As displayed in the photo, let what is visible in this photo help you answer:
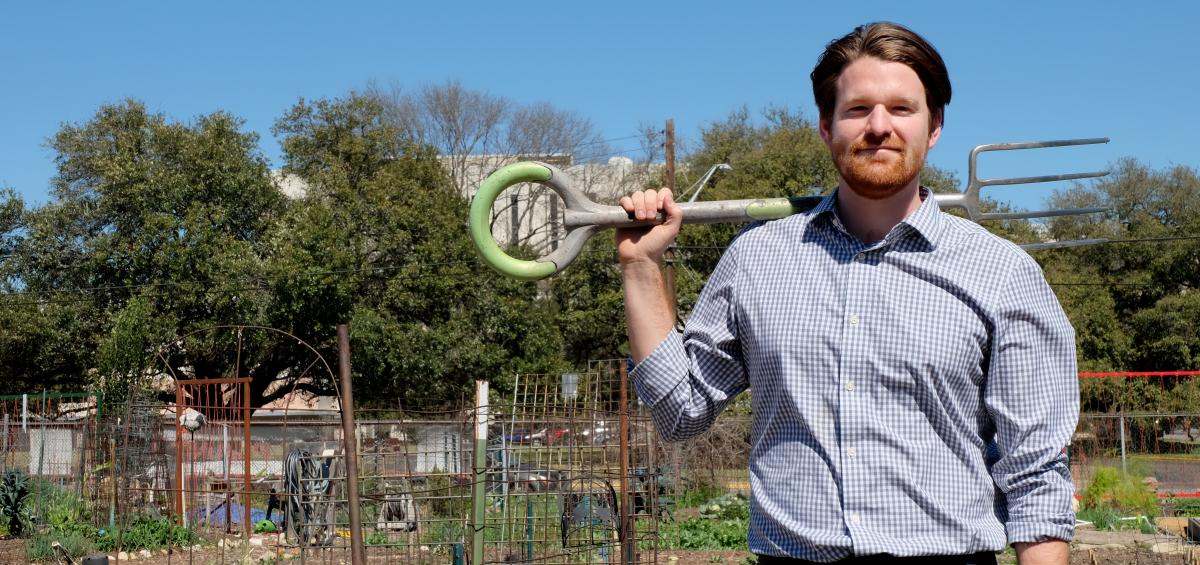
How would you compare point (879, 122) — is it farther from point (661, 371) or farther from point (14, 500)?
point (14, 500)

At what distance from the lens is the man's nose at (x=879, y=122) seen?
5.48ft

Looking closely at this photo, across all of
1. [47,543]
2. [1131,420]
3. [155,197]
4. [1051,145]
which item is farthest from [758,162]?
[1051,145]

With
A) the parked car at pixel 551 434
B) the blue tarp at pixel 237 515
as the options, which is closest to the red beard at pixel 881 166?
the parked car at pixel 551 434

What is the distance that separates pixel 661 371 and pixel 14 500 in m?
11.0

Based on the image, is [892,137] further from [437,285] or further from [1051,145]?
[437,285]

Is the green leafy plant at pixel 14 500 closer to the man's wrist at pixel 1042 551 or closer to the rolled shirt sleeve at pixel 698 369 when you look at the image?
the rolled shirt sleeve at pixel 698 369

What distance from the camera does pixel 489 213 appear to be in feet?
6.47

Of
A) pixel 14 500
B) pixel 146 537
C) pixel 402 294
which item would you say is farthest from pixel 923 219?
pixel 402 294

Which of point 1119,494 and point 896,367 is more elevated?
point 896,367

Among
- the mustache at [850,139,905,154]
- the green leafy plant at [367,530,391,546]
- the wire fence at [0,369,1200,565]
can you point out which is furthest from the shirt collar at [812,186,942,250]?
the green leafy plant at [367,530,391,546]

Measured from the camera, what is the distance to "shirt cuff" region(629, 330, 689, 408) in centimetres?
181

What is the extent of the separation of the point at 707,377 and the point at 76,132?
24.8 metres

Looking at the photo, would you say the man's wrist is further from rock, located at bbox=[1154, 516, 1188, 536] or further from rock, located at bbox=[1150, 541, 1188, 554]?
rock, located at bbox=[1154, 516, 1188, 536]

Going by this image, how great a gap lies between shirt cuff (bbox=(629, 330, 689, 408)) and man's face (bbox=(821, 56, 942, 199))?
0.37 metres
